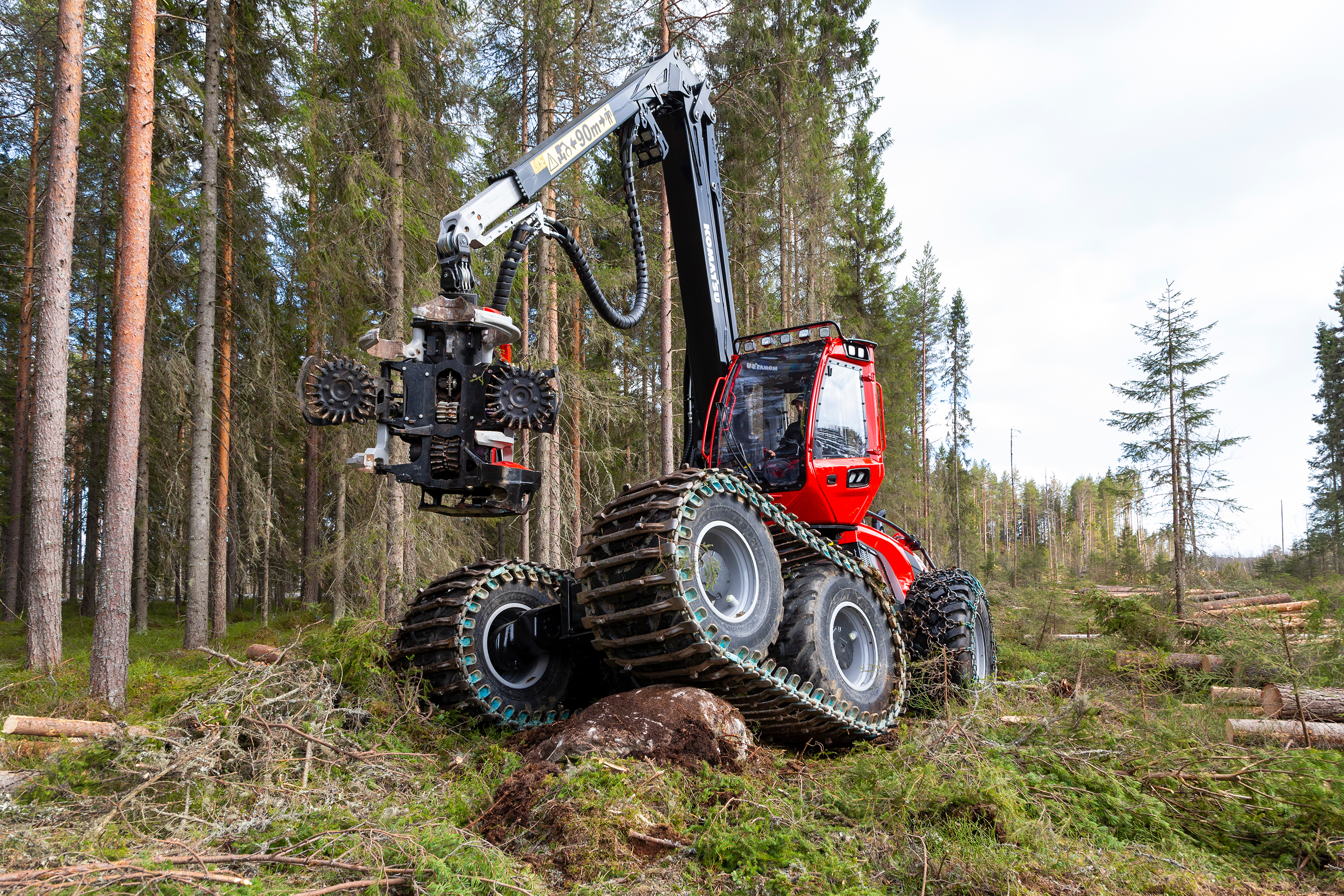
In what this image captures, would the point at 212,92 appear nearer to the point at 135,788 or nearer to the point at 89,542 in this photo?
the point at 135,788

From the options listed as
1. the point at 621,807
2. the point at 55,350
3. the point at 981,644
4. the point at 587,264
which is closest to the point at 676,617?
the point at 621,807

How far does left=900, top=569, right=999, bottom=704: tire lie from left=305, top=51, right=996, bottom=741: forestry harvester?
0.08ft

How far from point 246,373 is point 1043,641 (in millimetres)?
15556

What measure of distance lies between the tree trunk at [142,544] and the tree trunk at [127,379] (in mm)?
7217

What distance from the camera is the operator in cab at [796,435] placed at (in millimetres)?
6324

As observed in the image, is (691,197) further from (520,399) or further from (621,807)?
(621,807)

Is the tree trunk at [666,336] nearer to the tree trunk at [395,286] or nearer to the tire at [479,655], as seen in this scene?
the tree trunk at [395,286]

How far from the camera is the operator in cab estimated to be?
6.32 m

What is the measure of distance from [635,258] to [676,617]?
3345mm

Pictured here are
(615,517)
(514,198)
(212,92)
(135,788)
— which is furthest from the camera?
(212,92)

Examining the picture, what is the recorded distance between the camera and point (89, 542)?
22.8 meters

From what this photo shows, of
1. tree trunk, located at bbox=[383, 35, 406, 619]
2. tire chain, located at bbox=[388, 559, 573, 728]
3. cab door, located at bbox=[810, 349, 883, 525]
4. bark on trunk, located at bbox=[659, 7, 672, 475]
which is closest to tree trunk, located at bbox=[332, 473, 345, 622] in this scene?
tree trunk, located at bbox=[383, 35, 406, 619]

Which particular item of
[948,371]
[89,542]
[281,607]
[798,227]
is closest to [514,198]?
[798,227]

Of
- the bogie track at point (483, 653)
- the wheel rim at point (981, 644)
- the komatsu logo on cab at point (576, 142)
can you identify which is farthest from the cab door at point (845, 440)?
the komatsu logo on cab at point (576, 142)
